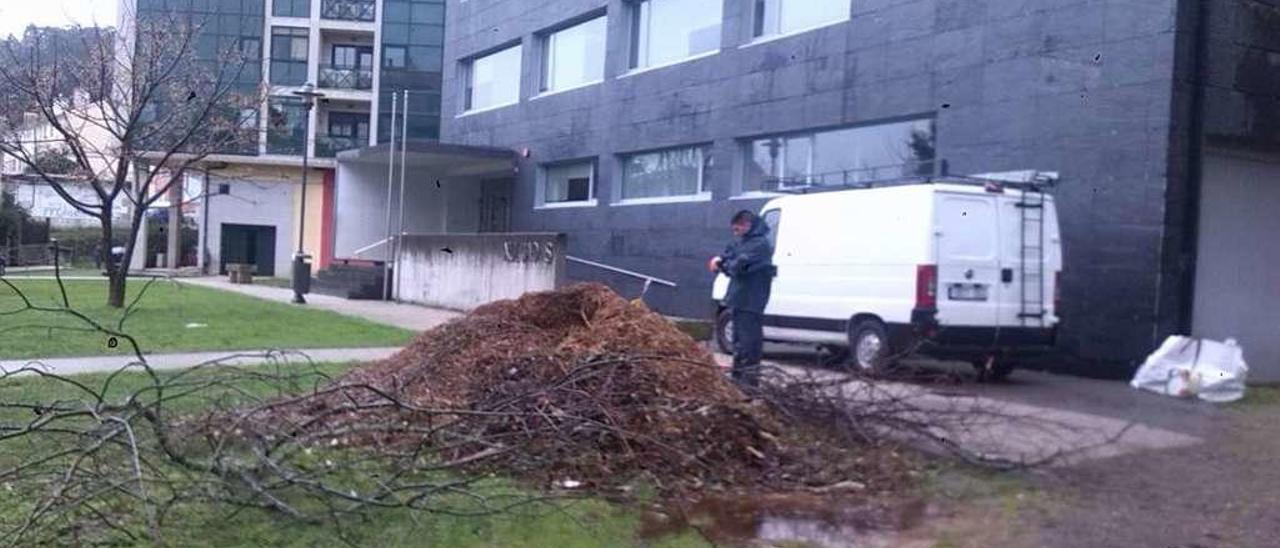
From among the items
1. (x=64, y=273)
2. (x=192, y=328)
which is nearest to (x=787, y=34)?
(x=192, y=328)

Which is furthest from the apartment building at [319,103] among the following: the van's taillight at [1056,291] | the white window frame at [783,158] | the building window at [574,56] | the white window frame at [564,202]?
the van's taillight at [1056,291]

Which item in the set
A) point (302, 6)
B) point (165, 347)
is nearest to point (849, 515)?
point (165, 347)

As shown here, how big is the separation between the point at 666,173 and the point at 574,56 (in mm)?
5024

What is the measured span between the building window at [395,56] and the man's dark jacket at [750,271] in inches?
1413

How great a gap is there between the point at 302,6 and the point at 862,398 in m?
41.7

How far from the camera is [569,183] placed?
26.8 m

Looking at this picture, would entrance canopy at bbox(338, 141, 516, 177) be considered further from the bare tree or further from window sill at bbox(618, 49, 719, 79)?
window sill at bbox(618, 49, 719, 79)

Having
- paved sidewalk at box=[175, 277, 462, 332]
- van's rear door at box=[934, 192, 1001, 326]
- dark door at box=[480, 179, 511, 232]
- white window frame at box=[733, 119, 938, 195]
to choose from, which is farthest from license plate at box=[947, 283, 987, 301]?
dark door at box=[480, 179, 511, 232]

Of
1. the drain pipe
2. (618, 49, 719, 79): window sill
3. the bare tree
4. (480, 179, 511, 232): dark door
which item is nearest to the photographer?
the drain pipe

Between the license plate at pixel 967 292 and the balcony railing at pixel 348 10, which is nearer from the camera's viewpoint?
the license plate at pixel 967 292

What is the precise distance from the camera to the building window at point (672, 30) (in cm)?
2177

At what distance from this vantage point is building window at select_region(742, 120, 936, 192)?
16.8 meters

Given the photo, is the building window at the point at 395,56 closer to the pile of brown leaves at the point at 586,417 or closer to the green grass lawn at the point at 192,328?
the green grass lawn at the point at 192,328

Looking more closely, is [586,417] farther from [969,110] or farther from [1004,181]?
[969,110]
